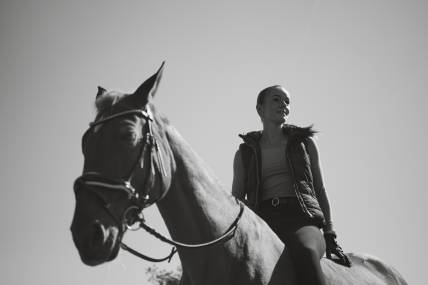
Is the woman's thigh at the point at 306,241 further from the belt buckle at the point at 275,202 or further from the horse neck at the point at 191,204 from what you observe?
the horse neck at the point at 191,204

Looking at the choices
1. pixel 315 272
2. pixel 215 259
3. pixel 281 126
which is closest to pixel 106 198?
pixel 215 259

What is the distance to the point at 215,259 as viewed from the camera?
11.7 ft

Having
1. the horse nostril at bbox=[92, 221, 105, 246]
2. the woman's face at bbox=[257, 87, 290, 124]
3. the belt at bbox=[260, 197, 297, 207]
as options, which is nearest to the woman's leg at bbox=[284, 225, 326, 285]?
the belt at bbox=[260, 197, 297, 207]

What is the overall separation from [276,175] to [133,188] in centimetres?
226

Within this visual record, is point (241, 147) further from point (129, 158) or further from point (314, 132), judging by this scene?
point (129, 158)

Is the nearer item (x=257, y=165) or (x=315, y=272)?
(x=315, y=272)

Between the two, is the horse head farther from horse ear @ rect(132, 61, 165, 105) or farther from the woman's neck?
the woman's neck

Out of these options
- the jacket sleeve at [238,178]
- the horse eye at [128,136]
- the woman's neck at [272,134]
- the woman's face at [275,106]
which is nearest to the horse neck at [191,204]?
the horse eye at [128,136]

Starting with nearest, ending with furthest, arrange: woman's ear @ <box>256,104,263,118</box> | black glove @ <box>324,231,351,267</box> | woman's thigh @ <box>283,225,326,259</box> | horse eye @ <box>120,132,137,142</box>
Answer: horse eye @ <box>120,132,137,142</box>
woman's thigh @ <box>283,225,326,259</box>
black glove @ <box>324,231,351,267</box>
woman's ear @ <box>256,104,263,118</box>

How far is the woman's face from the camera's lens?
5.45 meters

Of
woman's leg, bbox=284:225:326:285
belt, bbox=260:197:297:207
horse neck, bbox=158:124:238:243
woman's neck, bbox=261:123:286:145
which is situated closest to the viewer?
horse neck, bbox=158:124:238:243

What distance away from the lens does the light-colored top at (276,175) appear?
4918 millimetres

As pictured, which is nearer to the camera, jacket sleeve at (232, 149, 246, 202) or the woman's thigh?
the woman's thigh

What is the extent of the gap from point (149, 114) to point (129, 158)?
0.50 m
